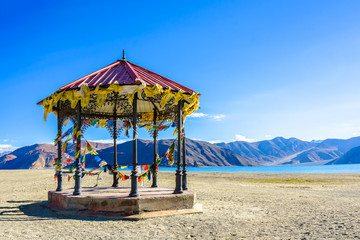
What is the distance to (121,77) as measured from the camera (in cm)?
960

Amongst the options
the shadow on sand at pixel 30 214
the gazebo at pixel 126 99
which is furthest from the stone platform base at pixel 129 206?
the gazebo at pixel 126 99

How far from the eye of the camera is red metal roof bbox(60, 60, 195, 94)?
30.5 feet

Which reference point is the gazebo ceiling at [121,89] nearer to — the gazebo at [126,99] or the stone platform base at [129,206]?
the gazebo at [126,99]

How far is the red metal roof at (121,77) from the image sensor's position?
930cm

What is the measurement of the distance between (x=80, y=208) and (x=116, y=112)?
6582 millimetres

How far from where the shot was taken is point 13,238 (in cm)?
640

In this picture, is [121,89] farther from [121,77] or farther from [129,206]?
[129,206]

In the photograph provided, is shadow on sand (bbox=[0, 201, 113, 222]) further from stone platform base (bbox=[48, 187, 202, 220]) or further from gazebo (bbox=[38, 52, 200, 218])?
gazebo (bbox=[38, 52, 200, 218])

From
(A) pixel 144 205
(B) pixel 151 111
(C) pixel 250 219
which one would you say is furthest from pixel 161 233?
(B) pixel 151 111

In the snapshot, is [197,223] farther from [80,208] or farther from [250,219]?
[80,208]

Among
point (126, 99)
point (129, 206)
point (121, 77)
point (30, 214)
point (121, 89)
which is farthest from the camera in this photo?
point (126, 99)

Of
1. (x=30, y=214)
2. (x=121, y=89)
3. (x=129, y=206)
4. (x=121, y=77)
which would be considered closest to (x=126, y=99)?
(x=121, y=77)

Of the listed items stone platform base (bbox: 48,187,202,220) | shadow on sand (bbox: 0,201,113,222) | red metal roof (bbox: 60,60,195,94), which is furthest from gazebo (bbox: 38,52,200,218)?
shadow on sand (bbox: 0,201,113,222)

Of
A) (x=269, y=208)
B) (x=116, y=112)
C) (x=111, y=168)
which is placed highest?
(x=116, y=112)
